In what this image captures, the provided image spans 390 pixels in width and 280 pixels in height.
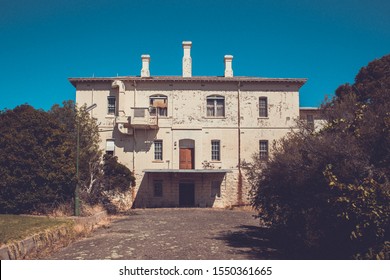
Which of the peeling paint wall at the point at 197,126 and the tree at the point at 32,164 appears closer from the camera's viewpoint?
the tree at the point at 32,164

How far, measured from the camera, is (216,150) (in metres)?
24.0

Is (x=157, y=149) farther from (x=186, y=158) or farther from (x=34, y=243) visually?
(x=34, y=243)

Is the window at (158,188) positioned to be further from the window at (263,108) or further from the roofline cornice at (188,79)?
the window at (263,108)

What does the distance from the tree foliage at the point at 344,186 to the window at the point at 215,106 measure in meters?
15.9

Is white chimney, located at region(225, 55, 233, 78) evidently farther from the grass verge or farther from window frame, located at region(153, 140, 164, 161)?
the grass verge

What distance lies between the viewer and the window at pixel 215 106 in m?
24.3

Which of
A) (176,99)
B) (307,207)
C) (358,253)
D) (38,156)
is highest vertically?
(176,99)

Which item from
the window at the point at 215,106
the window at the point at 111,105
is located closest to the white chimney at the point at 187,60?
the window at the point at 215,106

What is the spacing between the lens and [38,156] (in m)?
12.8

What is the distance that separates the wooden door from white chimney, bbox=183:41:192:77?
19.3ft

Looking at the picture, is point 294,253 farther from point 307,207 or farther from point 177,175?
point 177,175

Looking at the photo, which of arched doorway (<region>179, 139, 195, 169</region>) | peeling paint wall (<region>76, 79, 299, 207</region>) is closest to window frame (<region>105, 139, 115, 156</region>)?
peeling paint wall (<region>76, 79, 299, 207</region>)
